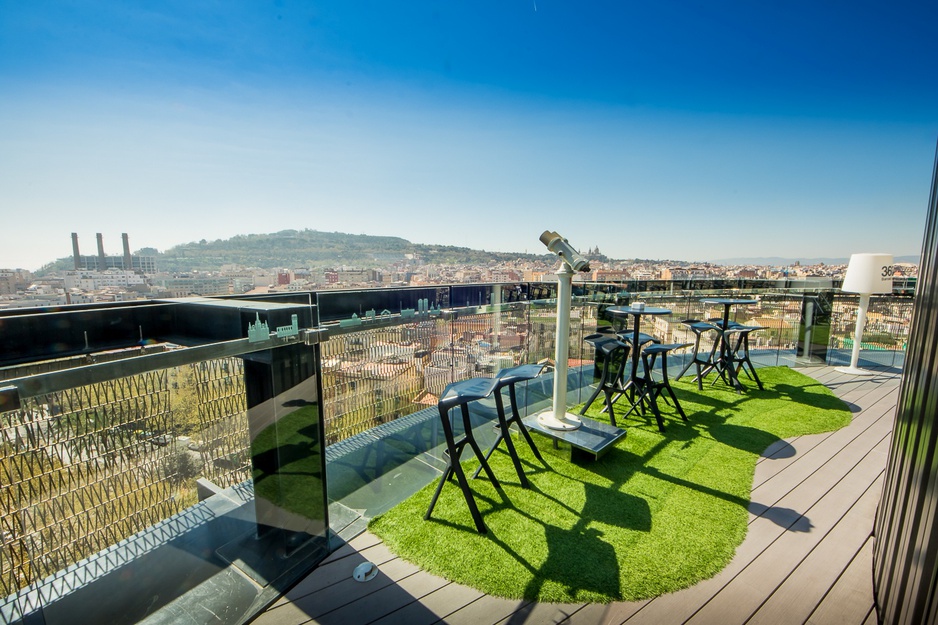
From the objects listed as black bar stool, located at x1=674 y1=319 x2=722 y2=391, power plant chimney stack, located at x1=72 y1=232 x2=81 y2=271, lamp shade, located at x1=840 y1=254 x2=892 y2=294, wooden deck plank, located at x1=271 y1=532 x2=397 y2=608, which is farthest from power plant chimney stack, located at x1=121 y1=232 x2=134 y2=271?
lamp shade, located at x1=840 y1=254 x2=892 y2=294

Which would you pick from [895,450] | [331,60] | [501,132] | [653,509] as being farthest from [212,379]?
[501,132]

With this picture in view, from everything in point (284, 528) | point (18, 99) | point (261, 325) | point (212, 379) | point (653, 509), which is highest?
point (18, 99)

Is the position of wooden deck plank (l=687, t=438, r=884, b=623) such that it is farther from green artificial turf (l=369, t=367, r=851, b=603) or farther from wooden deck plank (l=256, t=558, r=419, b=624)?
wooden deck plank (l=256, t=558, r=419, b=624)

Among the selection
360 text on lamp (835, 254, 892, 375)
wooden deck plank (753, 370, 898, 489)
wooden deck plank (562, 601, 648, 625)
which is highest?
360 text on lamp (835, 254, 892, 375)

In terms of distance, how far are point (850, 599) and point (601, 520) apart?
1.18 m

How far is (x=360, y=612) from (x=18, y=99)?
651 centimetres

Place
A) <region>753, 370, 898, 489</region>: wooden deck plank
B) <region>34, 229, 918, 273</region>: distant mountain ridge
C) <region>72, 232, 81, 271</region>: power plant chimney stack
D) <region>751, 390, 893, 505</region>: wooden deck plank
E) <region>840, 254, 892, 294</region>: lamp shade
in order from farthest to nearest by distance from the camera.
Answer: <region>34, 229, 918, 273</region>: distant mountain ridge → <region>840, 254, 892, 294</region>: lamp shade → <region>72, 232, 81, 271</region>: power plant chimney stack → <region>753, 370, 898, 489</region>: wooden deck plank → <region>751, 390, 893, 505</region>: wooden deck plank

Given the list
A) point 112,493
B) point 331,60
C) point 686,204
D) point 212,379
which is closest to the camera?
point 112,493

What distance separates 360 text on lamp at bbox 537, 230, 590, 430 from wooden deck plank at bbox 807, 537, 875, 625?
5.92 feet

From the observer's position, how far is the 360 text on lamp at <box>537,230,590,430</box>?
10.3 ft

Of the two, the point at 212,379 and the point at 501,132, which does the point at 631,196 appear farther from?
the point at 212,379

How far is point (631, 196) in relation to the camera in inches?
543

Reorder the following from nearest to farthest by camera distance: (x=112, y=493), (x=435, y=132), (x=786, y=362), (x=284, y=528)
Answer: (x=112, y=493) < (x=284, y=528) < (x=786, y=362) < (x=435, y=132)

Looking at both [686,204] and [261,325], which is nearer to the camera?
[261,325]
